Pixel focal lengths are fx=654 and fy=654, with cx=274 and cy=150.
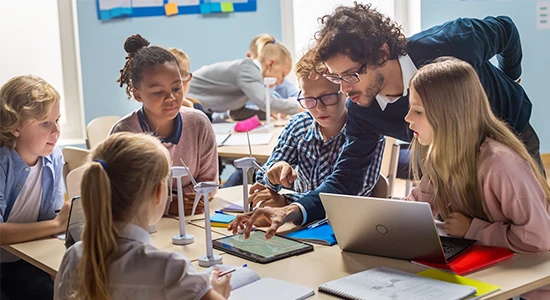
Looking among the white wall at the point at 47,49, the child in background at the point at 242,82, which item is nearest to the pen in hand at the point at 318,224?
the child in background at the point at 242,82

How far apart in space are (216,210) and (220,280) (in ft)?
3.19

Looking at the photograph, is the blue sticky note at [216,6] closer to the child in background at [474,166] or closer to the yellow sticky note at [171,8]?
the yellow sticky note at [171,8]

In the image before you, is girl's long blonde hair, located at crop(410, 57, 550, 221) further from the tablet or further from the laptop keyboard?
the tablet

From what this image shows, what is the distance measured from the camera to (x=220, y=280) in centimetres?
142

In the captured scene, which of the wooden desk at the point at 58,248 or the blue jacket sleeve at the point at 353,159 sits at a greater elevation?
the blue jacket sleeve at the point at 353,159

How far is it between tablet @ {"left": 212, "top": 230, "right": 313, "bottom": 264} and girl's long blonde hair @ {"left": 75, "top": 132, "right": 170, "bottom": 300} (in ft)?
1.61

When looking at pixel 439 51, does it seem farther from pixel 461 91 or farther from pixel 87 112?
pixel 87 112

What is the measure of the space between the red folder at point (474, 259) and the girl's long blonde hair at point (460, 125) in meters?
0.12

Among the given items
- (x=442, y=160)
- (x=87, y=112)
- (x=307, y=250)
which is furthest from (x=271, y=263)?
(x=87, y=112)

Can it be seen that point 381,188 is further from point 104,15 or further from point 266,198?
point 104,15

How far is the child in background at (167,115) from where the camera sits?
2410 mm

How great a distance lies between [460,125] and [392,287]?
21.6 inches

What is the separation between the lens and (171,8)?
5.52 meters

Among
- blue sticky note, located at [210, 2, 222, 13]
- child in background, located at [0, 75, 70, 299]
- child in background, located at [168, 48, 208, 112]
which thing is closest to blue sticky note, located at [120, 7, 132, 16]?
blue sticky note, located at [210, 2, 222, 13]
